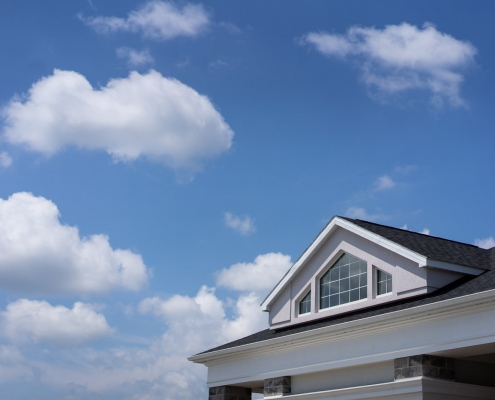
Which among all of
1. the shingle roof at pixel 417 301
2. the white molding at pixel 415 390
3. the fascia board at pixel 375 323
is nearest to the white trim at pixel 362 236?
the shingle roof at pixel 417 301

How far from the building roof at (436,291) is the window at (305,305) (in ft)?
1.86

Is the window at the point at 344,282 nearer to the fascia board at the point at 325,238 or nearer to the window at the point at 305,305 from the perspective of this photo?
the window at the point at 305,305

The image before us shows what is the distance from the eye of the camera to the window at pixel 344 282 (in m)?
19.2

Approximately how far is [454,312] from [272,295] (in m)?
7.84

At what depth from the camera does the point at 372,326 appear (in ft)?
54.8

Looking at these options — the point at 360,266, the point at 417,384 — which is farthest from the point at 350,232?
the point at 417,384

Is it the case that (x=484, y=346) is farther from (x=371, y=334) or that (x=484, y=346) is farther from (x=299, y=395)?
(x=299, y=395)

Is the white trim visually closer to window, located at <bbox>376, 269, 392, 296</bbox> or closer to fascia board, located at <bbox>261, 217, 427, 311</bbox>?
fascia board, located at <bbox>261, 217, 427, 311</bbox>

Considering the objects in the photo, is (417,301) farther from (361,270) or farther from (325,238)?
(325,238)

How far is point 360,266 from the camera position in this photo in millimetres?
19391

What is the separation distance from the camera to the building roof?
16439mm

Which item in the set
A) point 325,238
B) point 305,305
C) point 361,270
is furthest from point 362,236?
point 305,305

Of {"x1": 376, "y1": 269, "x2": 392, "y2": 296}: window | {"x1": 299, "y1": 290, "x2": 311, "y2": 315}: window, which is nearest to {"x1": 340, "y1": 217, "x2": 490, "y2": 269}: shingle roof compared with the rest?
{"x1": 376, "y1": 269, "x2": 392, "y2": 296}: window

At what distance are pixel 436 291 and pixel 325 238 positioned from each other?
439 centimetres
